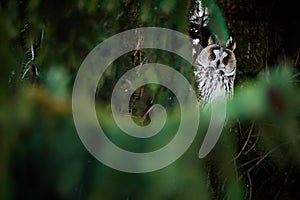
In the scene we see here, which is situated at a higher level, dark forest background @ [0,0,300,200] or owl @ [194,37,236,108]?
owl @ [194,37,236,108]

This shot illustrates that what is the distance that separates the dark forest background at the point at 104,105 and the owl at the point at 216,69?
30 mm

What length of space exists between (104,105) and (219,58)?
1.39 feet

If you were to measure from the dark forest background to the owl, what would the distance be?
1.2 inches

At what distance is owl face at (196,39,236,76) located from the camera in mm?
723

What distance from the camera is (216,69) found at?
0.81m

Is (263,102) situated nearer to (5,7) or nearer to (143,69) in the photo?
(143,69)

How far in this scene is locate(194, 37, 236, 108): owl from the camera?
27.8 inches

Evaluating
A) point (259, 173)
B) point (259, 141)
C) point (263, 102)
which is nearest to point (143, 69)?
point (263, 102)

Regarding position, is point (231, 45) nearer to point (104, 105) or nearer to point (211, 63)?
point (211, 63)

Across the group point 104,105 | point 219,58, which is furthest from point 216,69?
point 104,105

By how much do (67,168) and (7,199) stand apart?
0.17 ft

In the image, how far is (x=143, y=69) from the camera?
0.48 metres

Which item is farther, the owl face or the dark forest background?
the owl face

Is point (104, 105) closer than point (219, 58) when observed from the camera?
Yes
